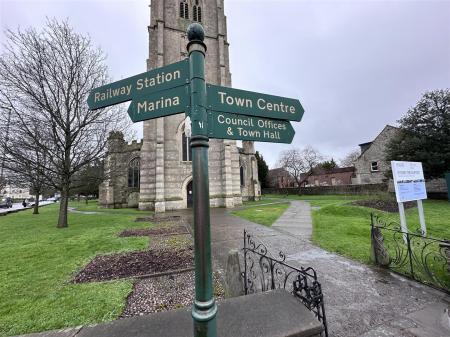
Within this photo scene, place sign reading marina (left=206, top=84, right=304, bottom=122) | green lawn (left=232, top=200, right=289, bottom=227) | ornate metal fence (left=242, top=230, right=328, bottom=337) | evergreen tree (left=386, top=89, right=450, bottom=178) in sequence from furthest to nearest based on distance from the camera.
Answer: evergreen tree (left=386, top=89, right=450, bottom=178) → green lawn (left=232, top=200, right=289, bottom=227) → ornate metal fence (left=242, top=230, right=328, bottom=337) → sign reading marina (left=206, top=84, right=304, bottom=122)

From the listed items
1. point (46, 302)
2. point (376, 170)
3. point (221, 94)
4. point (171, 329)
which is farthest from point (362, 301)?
point (376, 170)

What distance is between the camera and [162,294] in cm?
393

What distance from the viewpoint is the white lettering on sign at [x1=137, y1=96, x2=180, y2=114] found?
1827mm

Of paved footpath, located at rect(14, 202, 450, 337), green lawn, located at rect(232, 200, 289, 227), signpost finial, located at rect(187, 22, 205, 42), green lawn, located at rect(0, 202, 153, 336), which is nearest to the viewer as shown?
signpost finial, located at rect(187, 22, 205, 42)

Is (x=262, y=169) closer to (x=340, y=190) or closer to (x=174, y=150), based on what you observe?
(x=340, y=190)

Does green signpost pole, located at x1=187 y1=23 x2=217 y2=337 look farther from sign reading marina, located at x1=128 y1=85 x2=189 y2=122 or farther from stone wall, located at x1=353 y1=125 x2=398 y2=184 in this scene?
stone wall, located at x1=353 y1=125 x2=398 y2=184

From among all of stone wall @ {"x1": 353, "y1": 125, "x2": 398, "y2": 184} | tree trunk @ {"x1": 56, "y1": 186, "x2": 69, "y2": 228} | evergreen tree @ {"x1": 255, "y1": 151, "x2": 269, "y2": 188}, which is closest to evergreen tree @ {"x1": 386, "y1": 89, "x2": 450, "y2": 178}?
stone wall @ {"x1": 353, "y1": 125, "x2": 398, "y2": 184}

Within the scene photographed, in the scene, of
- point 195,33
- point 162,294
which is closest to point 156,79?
point 195,33

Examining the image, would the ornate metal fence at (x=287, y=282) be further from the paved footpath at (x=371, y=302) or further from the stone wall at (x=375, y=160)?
the stone wall at (x=375, y=160)

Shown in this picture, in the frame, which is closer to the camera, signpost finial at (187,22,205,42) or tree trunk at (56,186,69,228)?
signpost finial at (187,22,205,42)

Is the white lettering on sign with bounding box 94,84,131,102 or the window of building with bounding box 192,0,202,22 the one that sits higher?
the window of building with bounding box 192,0,202,22

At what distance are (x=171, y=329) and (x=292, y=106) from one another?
96.8 inches

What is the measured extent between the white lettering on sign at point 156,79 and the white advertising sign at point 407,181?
6272 mm

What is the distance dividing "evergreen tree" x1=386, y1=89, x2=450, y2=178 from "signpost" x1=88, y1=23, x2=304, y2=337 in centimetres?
2481
